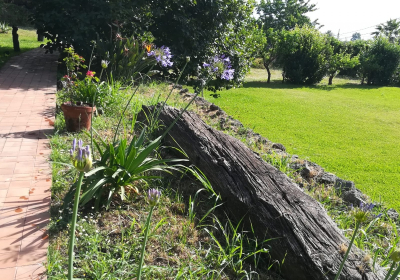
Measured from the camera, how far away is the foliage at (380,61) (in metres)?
21.9

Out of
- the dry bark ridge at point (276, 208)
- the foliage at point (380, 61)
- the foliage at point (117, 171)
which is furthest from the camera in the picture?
the foliage at point (380, 61)

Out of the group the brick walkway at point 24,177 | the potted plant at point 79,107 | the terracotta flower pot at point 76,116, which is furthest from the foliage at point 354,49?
the terracotta flower pot at point 76,116

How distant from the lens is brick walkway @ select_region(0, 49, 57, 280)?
2.10 m

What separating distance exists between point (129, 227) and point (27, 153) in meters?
1.72

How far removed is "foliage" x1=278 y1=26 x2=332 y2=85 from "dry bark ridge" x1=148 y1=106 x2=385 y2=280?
17202mm

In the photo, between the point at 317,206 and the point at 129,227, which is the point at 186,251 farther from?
the point at 317,206

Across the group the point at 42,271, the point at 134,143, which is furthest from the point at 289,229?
the point at 42,271

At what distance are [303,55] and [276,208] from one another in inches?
729

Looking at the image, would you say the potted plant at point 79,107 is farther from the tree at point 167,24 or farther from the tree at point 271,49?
the tree at point 271,49

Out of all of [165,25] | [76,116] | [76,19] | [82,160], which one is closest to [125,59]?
[76,19]

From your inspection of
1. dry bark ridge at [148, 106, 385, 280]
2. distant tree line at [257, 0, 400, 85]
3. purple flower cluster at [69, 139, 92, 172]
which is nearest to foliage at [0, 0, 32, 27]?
dry bark ridge at [148, 106, 385, 280]

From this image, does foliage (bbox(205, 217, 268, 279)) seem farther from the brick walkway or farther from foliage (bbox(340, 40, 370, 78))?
foliage (bbox(340, 40, 370, 78))

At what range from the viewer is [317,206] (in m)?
2.73

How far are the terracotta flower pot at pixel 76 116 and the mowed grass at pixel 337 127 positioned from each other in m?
3.56
